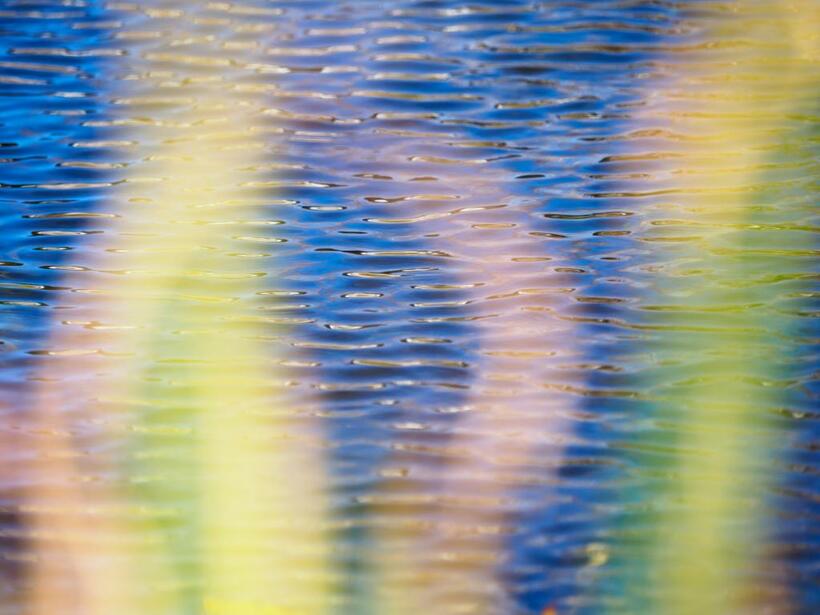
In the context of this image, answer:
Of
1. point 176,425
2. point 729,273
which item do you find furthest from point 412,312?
point 729,273

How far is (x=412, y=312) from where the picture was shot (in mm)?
5836

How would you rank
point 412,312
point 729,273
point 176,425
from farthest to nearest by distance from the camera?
1. point 729,273
2. point 412,312
3. point 176,425

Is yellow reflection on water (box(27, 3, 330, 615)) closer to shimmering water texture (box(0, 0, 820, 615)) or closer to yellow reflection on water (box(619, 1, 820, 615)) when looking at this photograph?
shimmering water texture (box(0, 0, 820, 615))

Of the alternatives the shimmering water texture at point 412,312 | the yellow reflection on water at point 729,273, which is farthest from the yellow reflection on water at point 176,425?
the yellow reflection on water at point 729,273

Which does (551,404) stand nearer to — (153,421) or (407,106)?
(153,421)

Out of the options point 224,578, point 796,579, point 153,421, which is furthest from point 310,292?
point 796,579

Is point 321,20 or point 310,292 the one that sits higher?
point 321,20

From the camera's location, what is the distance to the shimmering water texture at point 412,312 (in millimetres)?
4477

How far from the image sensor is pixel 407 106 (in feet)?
25.6

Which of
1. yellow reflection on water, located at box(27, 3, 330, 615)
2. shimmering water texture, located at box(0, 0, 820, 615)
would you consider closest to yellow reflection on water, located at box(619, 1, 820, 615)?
shimmering water texture, located at box(0, 0, 820, 615)

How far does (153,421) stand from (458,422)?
1.01 meters

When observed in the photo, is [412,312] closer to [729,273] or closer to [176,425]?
[176,425]

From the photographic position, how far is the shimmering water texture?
448 centimetres

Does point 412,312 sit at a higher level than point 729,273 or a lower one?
higher
